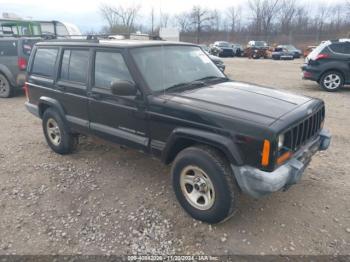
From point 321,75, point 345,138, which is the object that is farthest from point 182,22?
point 345,138

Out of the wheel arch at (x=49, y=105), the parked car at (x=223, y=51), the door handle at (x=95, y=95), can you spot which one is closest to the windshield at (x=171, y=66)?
the door handle at (x=95, y=95)

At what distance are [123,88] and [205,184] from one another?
136cm

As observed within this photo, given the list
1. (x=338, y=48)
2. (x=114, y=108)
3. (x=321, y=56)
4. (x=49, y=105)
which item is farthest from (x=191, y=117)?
(x=338, y=48)

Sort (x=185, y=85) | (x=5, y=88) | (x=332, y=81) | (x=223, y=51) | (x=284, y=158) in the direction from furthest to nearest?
(x=223, y=51) < (x=332, y=81) < (x=5, y=88) < (x=185, y=85) < (x=284, y=158)

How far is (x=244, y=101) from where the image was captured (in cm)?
312

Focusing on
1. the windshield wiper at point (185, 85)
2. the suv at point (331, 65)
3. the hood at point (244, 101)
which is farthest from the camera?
the suv at point (331, 65)

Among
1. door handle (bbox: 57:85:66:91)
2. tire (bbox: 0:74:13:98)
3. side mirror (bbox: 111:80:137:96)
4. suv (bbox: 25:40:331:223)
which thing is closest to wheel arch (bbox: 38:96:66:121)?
suv (bbox: 25:40:331:223)

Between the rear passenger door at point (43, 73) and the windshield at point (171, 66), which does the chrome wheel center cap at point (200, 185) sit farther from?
the rear passenger door at point (43, 73)

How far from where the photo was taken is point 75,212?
342cm

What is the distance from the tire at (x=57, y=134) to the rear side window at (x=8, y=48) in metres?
5.30

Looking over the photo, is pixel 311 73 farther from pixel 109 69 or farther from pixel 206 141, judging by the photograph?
pixel 206 141

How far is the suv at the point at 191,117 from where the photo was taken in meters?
2.71

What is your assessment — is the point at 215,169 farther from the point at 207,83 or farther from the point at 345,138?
the point at 345,138

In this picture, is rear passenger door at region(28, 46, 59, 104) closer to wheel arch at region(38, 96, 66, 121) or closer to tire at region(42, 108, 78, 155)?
wheel arch at region(38, 96, 66, 121)
